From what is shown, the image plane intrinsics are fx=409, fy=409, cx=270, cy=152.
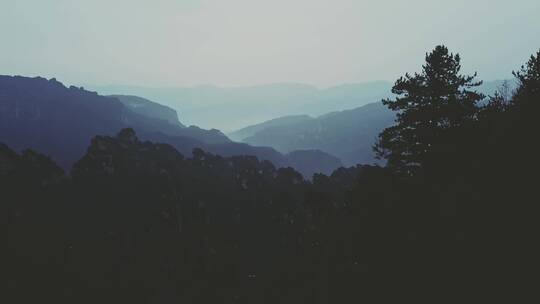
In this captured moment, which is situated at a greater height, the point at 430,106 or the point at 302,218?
the point at 430,106

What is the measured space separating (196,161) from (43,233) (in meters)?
44.8

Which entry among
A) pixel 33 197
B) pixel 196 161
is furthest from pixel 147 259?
pixel 196 161

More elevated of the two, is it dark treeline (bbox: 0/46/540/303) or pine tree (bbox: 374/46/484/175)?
pine tree (bbox: 374/46/484/175)

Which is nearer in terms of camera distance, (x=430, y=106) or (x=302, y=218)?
(x=430, y=106)

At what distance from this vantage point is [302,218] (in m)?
69.6

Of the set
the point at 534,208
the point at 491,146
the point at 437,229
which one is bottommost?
the point at 437,229

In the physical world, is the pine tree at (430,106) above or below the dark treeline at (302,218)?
above

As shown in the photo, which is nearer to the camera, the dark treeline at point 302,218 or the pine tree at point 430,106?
the dark treeline at point 302,218

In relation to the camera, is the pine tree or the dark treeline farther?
the pine tree

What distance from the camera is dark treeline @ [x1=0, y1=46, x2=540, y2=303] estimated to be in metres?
13.8

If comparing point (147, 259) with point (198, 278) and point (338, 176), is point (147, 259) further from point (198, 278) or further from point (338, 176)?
point (338, 176)

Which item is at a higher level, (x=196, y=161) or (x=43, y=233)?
(x=196, y=161)

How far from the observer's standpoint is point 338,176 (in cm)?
9138

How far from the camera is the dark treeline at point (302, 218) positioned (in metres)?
13.8
